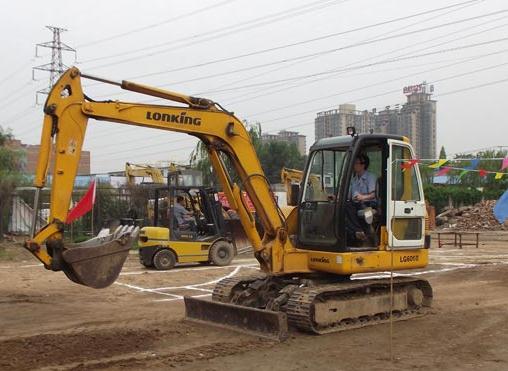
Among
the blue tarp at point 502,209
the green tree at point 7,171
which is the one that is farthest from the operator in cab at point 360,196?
the green tree at point 7,171

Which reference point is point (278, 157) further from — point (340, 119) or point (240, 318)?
point (240, 318)

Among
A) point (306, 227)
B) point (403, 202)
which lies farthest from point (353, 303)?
point (403, 202)

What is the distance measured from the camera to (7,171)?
28781mm

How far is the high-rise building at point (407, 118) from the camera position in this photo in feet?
62.0

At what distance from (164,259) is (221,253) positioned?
167 centimetres

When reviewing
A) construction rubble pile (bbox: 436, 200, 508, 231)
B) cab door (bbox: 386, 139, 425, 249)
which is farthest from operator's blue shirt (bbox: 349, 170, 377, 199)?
construction rubble pile (bbox: 436, 200, 508, 231)

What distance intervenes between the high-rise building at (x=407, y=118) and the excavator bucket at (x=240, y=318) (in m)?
9.93

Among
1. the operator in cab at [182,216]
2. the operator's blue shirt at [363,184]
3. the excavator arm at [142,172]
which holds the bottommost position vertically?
the operator in cab at [182,216]

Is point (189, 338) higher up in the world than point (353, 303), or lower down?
lower down

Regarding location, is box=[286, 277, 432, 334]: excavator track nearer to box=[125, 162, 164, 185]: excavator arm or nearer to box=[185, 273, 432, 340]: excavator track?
box=[185, 273, 432, 340]: excavator track

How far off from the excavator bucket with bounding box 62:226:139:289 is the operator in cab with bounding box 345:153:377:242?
298 centimetres

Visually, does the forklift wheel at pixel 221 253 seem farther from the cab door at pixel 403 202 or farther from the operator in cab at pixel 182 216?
the cab door at pixel 403 202

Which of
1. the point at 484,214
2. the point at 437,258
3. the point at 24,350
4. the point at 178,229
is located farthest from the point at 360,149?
the point at 484,214

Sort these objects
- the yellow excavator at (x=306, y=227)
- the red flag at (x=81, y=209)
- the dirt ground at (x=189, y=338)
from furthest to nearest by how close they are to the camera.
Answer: the red flag at (x=81, y=209)
the yellow excavator at (x=306, y=227)
the dirt ground at (x=189, y=338)
